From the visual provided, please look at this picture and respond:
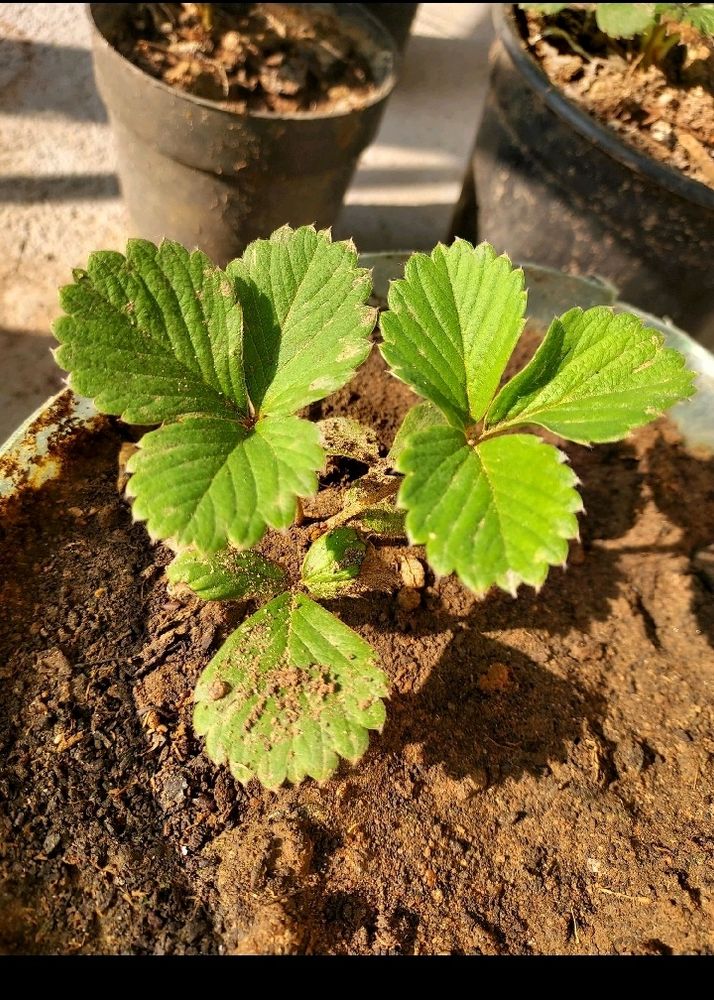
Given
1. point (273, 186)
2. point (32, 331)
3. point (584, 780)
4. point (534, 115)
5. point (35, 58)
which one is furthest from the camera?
point (35, 58)

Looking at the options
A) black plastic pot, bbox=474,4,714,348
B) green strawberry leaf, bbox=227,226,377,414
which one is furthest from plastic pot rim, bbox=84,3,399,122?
green strawberry leaf, bbox=227,226,377,414

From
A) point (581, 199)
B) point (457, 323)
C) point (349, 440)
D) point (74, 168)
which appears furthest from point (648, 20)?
point (74, 168)

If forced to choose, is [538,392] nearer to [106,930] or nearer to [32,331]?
[106,930]

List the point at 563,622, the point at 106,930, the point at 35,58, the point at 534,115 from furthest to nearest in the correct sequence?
the point at 35,58 < the point at 534,115 < the point at 563,622 < the point at 106,930

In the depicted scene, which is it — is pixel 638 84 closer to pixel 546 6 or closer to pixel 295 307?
pixel 546 6

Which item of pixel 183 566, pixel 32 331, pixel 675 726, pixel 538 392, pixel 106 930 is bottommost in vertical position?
pixel 32 331

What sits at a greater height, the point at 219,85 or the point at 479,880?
the point at 219,85

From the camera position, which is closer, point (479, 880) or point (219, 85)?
point (479, 880)

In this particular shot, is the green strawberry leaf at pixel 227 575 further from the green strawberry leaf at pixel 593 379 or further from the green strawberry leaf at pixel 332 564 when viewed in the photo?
the green strawberry leaf at pixel 593 379

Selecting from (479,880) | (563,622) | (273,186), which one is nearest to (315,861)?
(479,880)

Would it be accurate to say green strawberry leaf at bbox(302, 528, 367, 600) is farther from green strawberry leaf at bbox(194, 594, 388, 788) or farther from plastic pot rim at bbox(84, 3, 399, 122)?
plastic pot rim at bbox(84, 3, 399, 122)
